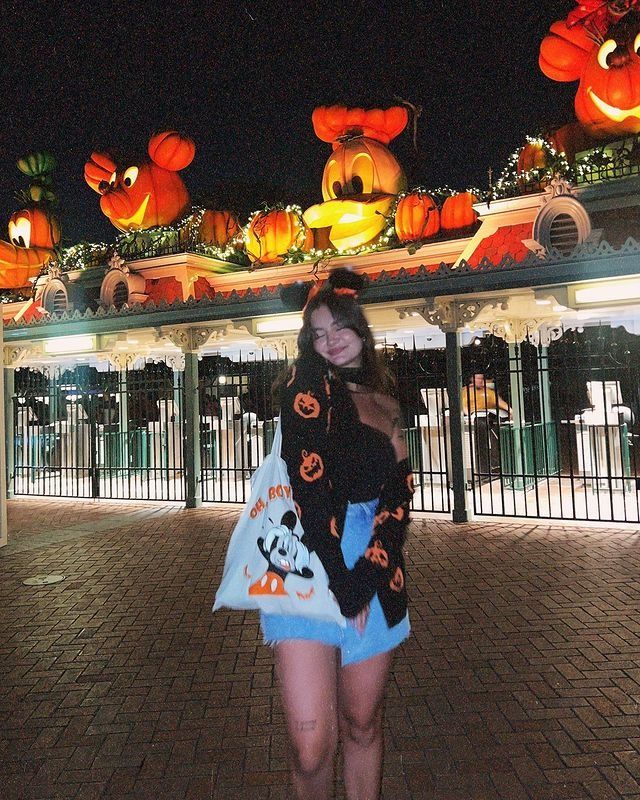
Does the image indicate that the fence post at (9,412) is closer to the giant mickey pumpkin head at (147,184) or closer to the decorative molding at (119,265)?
the decorative molding at (119,265)

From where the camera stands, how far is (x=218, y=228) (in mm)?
20328

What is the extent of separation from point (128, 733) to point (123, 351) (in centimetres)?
1384

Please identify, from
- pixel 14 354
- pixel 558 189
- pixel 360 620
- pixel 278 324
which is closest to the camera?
pixel 360 620

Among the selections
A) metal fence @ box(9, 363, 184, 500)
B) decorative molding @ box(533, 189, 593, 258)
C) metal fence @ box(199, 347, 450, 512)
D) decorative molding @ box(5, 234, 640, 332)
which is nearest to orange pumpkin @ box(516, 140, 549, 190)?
decorative molding @ box(533, 189, 593, 258)

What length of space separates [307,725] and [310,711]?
4 centimetres

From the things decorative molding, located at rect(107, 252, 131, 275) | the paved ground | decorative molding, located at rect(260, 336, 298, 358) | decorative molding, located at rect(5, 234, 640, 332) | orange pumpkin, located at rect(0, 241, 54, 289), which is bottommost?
the paved ground

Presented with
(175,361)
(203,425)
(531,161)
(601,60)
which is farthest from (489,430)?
(175,361)

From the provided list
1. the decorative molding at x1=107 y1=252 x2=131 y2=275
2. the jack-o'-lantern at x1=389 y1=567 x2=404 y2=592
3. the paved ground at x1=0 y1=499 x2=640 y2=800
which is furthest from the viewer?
the decorative molding at x1=107 y1=252 x2=131 y2=275

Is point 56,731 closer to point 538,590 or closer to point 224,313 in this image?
point 538,590

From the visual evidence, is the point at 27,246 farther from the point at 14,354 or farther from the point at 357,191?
the point at 357,191

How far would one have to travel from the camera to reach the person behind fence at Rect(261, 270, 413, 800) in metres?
2.15

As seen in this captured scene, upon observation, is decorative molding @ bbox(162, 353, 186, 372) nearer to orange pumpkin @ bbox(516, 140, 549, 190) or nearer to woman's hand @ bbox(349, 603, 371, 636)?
orange pumpkin @ bbox(516, 140, 549, 190)

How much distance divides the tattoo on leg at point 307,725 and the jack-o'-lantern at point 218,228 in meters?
18.6

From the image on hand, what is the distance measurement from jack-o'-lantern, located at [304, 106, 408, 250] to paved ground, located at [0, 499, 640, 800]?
1056cm
